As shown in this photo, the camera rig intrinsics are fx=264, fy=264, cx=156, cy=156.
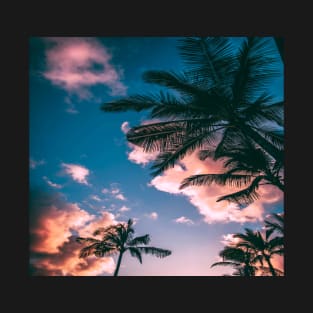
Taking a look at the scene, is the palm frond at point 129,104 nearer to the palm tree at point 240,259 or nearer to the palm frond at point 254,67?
the palm frond at point 254,67

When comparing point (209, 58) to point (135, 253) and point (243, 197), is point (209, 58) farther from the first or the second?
point (135, 253)

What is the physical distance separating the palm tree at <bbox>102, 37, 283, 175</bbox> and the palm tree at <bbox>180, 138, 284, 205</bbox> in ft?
1.91

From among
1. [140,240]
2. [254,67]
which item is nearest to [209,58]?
[254,67]

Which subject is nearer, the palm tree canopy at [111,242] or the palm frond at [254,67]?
the palm frond at [254,67]

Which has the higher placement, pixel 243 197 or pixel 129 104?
pixel 129 104

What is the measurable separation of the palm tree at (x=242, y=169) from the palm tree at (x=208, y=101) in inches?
22.9

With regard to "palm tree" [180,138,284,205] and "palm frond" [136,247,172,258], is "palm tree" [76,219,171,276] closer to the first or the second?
"palm frond" [136,247,172,258]

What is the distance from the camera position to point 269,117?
19.5ft

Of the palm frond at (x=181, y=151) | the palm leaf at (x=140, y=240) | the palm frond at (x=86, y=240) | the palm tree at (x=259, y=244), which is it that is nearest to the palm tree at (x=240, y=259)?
the palm tree at (x=259, y=244)

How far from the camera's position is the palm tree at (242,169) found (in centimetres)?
579

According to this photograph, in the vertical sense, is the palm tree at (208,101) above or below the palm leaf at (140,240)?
above

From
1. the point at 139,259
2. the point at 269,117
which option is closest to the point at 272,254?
the point at 139,259

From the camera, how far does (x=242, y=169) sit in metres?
6.93

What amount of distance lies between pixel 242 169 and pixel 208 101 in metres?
2.57
